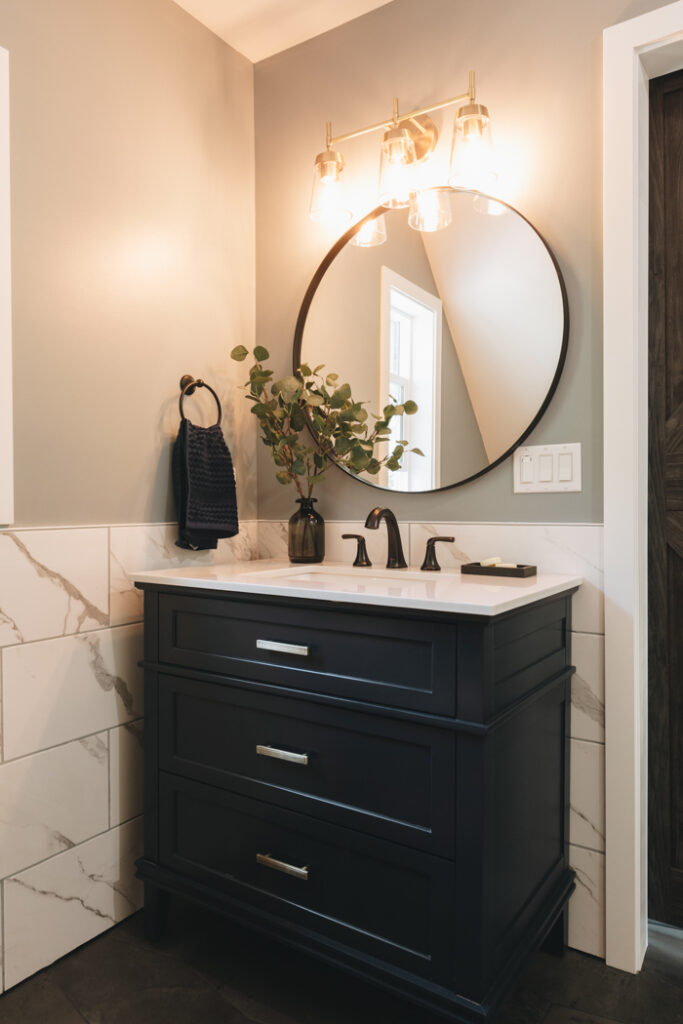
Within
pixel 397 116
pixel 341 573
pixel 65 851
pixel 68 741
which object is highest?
pixel 397 116

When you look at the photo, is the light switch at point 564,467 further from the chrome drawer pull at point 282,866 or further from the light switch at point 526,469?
the chrome drawer pull at point 282,866

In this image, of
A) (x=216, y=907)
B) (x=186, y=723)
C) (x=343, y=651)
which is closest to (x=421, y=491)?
(x=343, y=651)

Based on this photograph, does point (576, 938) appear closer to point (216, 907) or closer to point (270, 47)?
point (216, 907)

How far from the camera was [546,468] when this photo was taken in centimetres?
163

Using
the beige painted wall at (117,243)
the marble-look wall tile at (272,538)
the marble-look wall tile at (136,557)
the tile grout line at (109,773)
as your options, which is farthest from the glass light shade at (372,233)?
the tile grout line at (109,773)

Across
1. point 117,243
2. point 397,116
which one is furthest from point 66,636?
point 397,116

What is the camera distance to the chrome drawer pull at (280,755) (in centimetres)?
137

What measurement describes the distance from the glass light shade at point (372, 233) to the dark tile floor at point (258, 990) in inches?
71.3

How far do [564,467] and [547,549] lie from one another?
0.65 feet

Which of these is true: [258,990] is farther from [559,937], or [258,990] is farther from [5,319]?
[5,319]

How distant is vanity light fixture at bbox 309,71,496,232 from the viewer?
163 cm

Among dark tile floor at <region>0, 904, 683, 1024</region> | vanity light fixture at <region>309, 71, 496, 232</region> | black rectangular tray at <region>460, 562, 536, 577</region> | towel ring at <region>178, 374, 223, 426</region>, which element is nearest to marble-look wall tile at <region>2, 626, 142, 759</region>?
dark tile floor at <region>0, 904, 683, 1024</region>

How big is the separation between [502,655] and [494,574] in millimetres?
373

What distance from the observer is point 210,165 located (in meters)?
2.01
